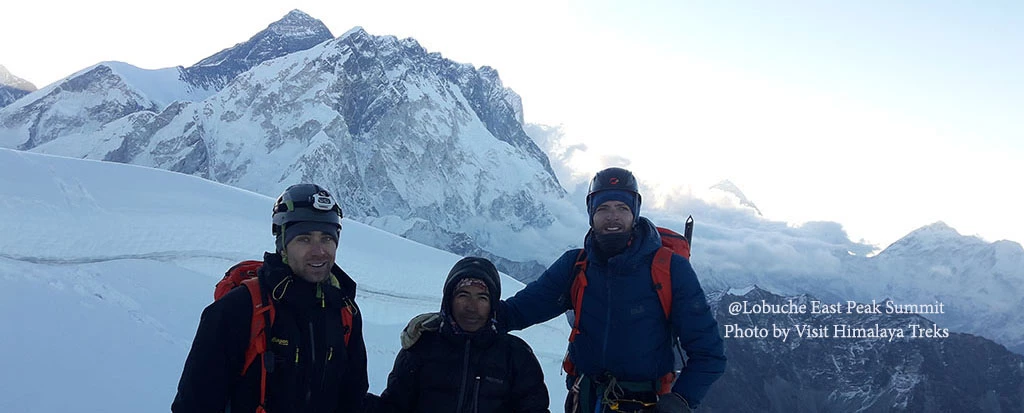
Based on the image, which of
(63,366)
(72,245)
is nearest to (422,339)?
(63,366)

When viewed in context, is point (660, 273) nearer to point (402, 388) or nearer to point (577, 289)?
point (577, 289)

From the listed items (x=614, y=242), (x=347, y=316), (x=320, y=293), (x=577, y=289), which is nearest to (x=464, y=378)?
(x=347, y=316)

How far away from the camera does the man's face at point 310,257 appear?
371 cm

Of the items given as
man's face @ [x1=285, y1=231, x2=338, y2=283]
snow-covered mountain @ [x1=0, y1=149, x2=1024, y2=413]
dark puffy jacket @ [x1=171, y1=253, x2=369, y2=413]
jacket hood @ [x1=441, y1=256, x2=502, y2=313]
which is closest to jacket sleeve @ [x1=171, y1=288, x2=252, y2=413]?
dark puffy jacket @ [x1=171, y1=253, x2=369, y2=413]

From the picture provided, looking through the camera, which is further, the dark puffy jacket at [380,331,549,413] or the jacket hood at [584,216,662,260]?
the jacket hood at [584,216,662,260]

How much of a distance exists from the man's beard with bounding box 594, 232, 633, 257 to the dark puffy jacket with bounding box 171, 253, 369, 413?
6.27 feet

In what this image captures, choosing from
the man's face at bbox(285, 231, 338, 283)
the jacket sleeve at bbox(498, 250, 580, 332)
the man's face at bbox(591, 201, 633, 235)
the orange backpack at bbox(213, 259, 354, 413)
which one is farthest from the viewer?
the jacket sleeve at bbox(498, 250, 580, 332)

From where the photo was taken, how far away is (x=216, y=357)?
3334mm

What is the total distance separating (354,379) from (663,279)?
230 centimetres

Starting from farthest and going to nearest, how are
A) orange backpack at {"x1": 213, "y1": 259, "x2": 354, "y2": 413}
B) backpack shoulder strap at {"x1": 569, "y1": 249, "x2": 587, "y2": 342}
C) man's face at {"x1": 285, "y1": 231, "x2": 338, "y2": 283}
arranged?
backpack shoulder strap at {"x1": 569, "y1": 249, "x2": 587, "y2": 342}, man's face at {"x1": 285, "y1": 231, "x2": 338, "y2": 283}, orange backpack at {"x1": 213, "y1": 259, "x2": 354, "y2": 413}

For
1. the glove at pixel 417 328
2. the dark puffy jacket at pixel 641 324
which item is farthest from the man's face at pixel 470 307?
the dark puffy jacket at pixel 641 324

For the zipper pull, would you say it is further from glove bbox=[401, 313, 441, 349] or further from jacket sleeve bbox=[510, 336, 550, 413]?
jacket sleeve bbox=[510, 336, 550, 413]

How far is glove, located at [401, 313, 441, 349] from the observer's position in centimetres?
444

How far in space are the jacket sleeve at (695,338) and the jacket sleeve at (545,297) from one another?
92 cm
